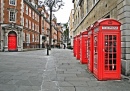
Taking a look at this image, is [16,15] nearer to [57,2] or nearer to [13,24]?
[13,24]

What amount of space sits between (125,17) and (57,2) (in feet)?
71.6

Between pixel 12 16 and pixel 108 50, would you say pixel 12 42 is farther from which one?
pixel 108 50

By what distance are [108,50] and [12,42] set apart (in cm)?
2935

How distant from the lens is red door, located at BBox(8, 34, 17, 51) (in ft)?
114

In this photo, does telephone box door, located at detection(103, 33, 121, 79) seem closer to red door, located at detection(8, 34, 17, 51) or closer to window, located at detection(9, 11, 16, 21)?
red door, located at detection(8, 34, 17, 51)

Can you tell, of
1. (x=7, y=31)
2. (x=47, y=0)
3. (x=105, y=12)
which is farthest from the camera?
(x=7, y=31)

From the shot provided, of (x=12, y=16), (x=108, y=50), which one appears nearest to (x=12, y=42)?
(x=12, y=16)

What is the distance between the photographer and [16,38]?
3503 cm

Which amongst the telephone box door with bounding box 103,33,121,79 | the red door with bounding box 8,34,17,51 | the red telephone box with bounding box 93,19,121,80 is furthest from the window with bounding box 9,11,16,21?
the telephone box door with bounding box 103,33,121,79

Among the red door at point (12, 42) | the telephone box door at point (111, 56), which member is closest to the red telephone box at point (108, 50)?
the telephone box door at point (111, 56)

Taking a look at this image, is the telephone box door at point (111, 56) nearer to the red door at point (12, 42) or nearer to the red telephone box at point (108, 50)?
the red telephone box at point (108, 50)

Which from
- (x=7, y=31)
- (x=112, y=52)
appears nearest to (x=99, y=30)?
(x=112, y=52)

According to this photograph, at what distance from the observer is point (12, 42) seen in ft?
114

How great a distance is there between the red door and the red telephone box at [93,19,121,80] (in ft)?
95.6
